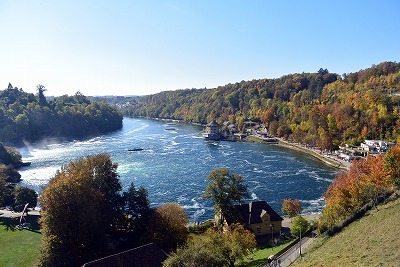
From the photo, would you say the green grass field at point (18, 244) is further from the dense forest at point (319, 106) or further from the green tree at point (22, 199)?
the dense forest at point (319, 106)

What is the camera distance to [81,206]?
96.4 ft

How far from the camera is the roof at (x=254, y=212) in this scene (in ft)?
117

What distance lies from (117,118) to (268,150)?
Answer: 285 feet

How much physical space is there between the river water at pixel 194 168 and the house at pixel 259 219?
6.63 m

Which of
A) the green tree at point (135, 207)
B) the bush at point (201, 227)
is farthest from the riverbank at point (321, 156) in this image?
the green tree at point (135, 207)

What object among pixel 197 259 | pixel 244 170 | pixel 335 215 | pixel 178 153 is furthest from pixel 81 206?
pixel 178 153

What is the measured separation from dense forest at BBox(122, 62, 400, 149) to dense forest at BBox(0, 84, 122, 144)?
48062 millimetres

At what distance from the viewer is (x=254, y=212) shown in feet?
119

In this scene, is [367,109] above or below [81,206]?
above

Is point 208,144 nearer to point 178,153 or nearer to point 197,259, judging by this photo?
point 178,153

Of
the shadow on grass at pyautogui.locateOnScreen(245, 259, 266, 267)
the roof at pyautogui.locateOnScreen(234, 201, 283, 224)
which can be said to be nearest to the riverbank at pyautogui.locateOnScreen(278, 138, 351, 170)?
the roof at pyautogui.locateOnScreen(234, 201, 283, 224)

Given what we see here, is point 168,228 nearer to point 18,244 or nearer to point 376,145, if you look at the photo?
point 18,244

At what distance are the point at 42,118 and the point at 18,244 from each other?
9762 cm

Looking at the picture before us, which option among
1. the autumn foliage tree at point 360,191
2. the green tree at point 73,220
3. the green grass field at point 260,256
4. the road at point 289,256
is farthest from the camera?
the autumn foliage tree at point 360,191
